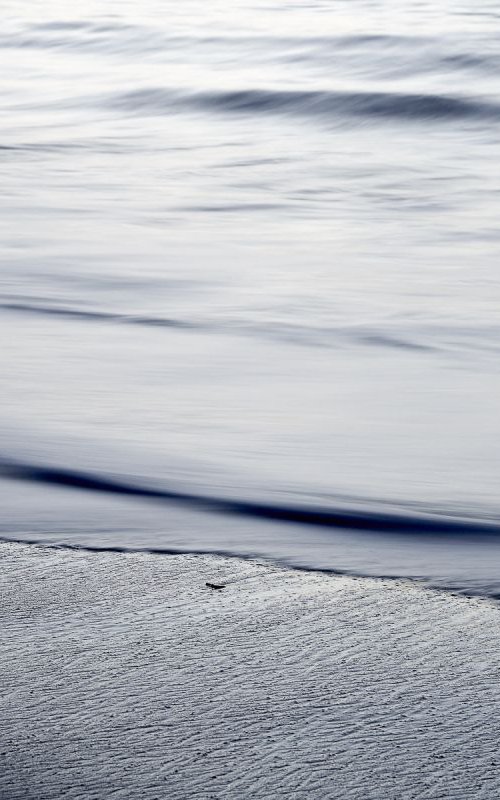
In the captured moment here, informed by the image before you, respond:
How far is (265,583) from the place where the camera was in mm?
1922

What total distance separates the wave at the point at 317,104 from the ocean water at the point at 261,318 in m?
0.03

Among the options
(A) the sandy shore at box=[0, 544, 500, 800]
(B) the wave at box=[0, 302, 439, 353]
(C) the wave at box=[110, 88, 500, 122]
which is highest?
(C) the wave at box=[110, 88, 500, 122]

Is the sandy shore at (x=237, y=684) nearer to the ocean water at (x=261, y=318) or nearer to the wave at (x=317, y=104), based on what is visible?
the ocean water at (x=261, y=318)

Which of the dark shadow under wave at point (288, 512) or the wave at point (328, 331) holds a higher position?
the wave at point (328, 331)

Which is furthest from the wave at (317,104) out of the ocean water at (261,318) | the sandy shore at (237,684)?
the sandy shore at (237,684)

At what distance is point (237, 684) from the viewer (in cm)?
162

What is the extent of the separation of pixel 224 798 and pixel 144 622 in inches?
16.8

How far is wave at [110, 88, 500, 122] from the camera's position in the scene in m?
7.93

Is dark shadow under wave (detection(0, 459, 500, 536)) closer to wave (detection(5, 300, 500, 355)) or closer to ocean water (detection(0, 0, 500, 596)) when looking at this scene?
ocean water (detection(0, 0, 500, 596))

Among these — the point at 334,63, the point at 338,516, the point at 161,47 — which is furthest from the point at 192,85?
the point at 338,516

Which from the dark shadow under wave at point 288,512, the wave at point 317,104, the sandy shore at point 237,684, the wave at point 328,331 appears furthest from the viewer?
the wave at point 317,104

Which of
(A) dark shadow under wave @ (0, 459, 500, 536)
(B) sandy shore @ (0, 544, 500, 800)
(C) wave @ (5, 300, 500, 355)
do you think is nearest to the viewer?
(B) sandy shore @ (0, 544, 500, 800)

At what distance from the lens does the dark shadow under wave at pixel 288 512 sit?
2.24 meters

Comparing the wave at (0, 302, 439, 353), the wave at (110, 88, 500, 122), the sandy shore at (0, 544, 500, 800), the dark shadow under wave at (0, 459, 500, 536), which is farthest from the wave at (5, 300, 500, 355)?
the wave at (110, 88, 500, 122)
